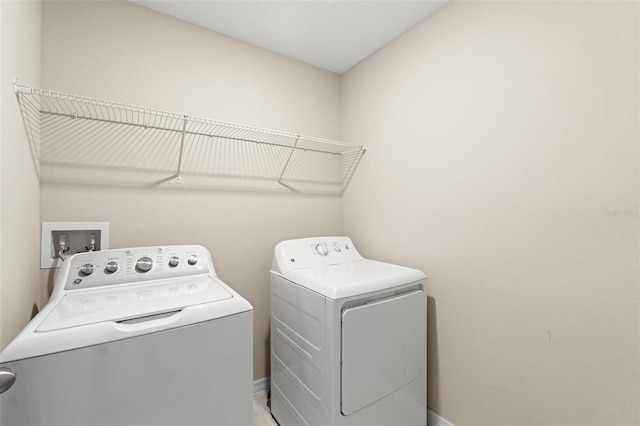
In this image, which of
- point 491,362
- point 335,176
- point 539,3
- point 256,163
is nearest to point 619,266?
point 491,362

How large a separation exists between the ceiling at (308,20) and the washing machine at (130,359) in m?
1.67

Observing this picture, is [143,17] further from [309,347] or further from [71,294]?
[309,347]

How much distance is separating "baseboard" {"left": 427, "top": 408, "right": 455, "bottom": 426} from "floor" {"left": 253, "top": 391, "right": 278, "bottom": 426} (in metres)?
0.99

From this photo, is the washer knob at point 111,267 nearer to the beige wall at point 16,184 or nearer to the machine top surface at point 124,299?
the machine top surface at point 124,299

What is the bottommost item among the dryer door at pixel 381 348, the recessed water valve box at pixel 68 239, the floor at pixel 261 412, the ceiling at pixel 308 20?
the floor at pixel 261 412

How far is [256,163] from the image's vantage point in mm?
2061

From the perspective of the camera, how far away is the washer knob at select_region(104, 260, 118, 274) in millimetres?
1350

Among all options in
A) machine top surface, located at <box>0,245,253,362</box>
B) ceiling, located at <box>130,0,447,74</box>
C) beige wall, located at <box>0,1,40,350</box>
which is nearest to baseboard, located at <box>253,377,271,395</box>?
machine top surface, located at <box>0,245,253,362</box>

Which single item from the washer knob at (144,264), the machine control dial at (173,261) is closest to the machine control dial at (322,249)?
the machine control dial at (173,261)

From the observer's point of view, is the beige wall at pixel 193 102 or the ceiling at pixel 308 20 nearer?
the beige wall at pixel 193 102

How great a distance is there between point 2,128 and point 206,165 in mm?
985

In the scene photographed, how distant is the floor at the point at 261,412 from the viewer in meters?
1.78

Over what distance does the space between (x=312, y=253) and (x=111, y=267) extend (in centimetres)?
114

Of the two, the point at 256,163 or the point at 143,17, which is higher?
the point at 143,17
